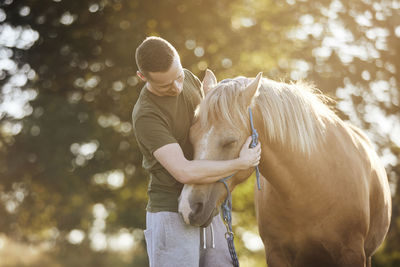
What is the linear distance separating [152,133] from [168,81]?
36 cm

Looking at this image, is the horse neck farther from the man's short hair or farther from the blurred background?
the blurred background

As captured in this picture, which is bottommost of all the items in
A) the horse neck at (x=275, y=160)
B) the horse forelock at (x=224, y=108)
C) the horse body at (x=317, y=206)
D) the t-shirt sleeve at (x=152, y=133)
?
the horse body at (x=317, y=206)

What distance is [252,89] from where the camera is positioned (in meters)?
3.10

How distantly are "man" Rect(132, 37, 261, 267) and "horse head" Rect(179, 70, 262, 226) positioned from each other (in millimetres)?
74

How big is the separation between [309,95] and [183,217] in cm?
159

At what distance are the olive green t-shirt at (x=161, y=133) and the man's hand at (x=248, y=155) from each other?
0.44m

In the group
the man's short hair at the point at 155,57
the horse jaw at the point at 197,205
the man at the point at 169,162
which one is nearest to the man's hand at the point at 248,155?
the man at the point at 169,162

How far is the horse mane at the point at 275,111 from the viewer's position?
10.1ft

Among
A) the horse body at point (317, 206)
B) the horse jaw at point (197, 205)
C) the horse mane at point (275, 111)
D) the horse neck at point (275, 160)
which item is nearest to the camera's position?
the horse jaw at point (197, 205)

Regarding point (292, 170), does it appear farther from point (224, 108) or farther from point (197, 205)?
point (197, 205)

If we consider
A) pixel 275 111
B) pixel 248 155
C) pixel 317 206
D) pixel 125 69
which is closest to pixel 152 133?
pixel 248 155

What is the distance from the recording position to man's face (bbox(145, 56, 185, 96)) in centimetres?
302

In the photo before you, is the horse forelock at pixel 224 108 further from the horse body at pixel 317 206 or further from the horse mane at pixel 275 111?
the horse body at pixel 317 206

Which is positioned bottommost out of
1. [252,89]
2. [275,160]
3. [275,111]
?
[275,160]
